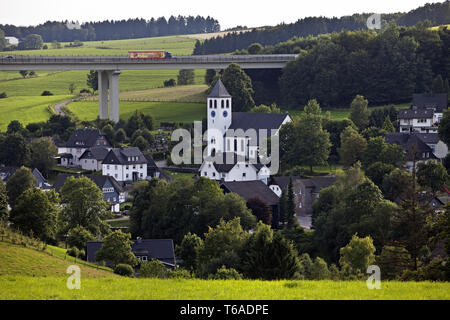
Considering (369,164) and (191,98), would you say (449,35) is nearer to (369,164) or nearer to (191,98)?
(191,98)

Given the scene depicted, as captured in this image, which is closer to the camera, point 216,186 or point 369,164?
point 216,186

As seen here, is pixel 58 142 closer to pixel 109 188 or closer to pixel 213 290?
pixel 109 188

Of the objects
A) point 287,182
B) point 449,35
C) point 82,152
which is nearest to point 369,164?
point 287,182

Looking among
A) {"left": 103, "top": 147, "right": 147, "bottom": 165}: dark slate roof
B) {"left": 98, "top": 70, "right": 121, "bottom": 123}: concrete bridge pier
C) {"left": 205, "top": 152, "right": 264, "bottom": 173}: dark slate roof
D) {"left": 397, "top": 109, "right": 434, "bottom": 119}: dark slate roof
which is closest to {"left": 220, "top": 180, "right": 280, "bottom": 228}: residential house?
{"left": 205, "top": 152, "right": 264, "bottom": 173}: dark slate roof

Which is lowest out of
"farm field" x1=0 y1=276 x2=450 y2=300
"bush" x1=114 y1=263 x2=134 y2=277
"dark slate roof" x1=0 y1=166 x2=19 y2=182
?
"dark slate roof" x1=0 y1=166 x2=19 y2=182

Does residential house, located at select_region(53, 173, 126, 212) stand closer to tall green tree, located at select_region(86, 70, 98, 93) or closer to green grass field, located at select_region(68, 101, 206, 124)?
green grass field, located at select_region(68, 101, 206, 124)
